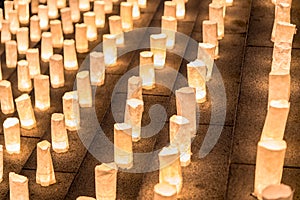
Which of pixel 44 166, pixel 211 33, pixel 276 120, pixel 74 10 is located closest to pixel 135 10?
pixel 74 10

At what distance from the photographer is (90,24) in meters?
4.61

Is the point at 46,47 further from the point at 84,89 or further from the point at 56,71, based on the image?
the point at 84,89

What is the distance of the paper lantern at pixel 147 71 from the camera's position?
382cm

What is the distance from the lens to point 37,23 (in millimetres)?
4773

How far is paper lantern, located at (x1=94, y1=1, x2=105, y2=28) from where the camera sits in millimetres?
4730

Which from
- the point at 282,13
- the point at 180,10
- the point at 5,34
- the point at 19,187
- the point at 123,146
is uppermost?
the point at 282,13

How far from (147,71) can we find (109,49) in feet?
1.66

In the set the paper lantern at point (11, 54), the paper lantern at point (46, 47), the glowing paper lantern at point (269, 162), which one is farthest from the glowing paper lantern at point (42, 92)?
the glowing paper lantern at point (269, 162)

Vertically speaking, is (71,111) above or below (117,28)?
below

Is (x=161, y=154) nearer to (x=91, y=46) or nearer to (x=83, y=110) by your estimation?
(x=83, y=110)

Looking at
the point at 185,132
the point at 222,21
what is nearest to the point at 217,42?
the point at 222,21

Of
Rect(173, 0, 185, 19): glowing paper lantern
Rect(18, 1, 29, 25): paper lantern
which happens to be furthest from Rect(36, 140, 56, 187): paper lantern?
Rect(18, 1, 29, 25): paper lantern

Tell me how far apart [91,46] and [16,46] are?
0.49 meters

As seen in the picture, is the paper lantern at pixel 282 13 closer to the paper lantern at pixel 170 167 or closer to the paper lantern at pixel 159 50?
the paper lantern at pixel 159 50
